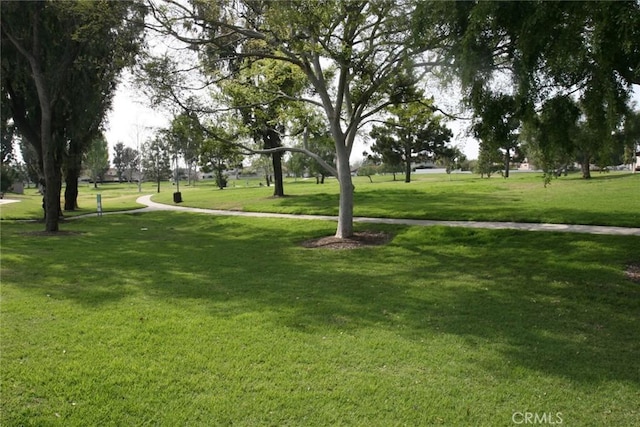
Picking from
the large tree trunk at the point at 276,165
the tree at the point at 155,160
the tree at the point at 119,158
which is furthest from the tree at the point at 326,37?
the tree at the point at 119,158

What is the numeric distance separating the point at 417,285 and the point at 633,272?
3865 millimetres

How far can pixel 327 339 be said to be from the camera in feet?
18.3

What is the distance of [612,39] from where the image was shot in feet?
19.2

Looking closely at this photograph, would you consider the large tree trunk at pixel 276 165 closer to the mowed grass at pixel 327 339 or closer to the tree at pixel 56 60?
the tree at pixel 56 60

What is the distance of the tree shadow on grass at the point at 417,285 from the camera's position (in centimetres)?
569

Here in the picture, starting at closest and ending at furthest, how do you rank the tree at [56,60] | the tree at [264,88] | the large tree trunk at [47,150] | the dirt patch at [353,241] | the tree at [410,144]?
the dirt patch at [353,241], the tree at [56,60], the tree at [264,88], the large tree trunk at [47,150], the tree at [410,144]

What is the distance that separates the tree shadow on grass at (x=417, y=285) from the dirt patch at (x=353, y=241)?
541mm

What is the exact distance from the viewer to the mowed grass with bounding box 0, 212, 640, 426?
3961mm

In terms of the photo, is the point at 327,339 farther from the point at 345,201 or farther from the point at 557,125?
the point at 345,201

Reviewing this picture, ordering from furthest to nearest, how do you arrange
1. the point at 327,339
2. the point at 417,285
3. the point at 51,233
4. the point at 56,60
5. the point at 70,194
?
the point at 70,194
the point at 56,60
the point at 51,233
the point at 417,285
the point at 327,339

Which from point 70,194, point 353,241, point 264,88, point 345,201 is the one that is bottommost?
point 353,241

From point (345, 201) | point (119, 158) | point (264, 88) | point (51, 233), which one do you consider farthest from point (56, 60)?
point (119, 158)

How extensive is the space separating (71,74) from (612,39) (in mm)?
19462

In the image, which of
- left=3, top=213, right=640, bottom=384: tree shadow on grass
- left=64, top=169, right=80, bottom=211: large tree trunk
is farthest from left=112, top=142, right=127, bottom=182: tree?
left=3, top=213, right=640, bottom=384: tree shadow on grass
